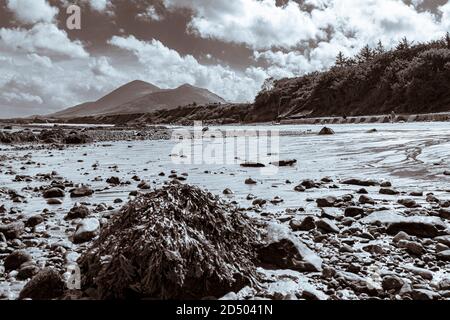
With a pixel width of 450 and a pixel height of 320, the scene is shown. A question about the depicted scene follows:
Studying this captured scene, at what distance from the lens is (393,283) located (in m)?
2.38

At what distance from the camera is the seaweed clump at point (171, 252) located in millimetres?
2199

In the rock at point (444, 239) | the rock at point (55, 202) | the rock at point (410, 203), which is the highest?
the rock at point (410, 203)

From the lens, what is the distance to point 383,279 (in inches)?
96.3

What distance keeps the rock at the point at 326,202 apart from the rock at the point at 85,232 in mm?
2707

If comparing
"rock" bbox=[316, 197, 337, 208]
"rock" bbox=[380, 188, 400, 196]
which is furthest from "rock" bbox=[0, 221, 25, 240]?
"rock" bbox=[380, 188, 400, 196]

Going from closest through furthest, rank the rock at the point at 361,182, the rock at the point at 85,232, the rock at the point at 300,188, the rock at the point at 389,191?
the rock at the point at 85,232 < the rock at the point at 389,191 < the rock at the point at 300,188 < the rock at the point at 361,182

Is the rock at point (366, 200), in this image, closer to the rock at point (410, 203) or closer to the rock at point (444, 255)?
the rock at point (410, 203)

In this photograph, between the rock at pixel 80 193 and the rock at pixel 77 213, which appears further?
the rock at pixel 80 193

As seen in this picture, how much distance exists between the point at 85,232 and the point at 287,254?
1.97 meters

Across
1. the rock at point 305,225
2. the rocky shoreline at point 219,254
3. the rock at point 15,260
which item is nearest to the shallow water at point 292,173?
the rock at point 305,225

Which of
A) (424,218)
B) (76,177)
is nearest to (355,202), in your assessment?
(424,218)

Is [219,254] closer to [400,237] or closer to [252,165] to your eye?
[400,237]

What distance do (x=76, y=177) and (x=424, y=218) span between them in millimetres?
7091

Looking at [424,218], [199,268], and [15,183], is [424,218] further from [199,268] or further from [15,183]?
[15,183]
